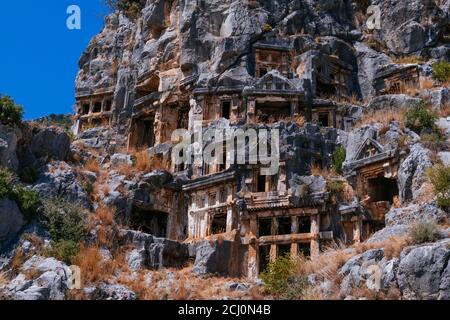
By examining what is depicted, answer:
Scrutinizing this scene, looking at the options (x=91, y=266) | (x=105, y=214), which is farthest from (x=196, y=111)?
(x=91, y=266)

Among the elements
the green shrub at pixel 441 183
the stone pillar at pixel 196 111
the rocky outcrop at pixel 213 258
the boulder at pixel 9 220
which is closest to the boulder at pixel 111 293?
the rocky outcrop at pixel 213 258

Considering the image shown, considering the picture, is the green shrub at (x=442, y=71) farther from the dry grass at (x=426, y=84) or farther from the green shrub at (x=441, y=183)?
the green shrub at (x=441, y=183)

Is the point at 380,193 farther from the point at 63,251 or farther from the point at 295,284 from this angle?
the point at 63,251

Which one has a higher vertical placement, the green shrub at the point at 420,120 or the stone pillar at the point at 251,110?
the stone pillar at the point at 251,110

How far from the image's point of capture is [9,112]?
30.7 meters

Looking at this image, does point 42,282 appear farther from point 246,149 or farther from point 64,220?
point 246,149

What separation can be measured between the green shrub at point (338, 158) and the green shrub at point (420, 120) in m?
4.12

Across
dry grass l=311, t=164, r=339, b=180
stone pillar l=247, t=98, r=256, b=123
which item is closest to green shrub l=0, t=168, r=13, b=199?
dry grass l=311, t=164, r=339, b=180

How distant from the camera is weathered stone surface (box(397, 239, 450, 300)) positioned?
19.1 meters

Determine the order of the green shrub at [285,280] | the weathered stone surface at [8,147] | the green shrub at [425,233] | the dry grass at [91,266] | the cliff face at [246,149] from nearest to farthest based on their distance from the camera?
the green shrub at [425,233] → the green shrub at [285,280] → the cliff face at [246,149] → the dry grass at [91,266] → the weathered stone surface at [8,147]

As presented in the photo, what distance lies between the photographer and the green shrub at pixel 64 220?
28312 mm

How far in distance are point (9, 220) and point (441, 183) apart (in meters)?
17.0

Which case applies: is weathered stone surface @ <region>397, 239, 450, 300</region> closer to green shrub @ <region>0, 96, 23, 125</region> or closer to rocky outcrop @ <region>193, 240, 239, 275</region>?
rocky outcrop @ <region>193, 240, 239, 275</region>

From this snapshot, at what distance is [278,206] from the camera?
33.2m
